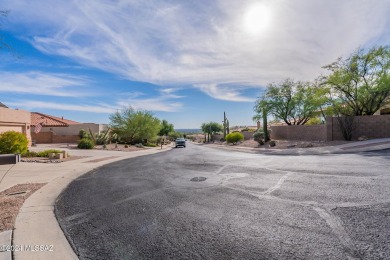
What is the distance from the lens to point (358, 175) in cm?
808

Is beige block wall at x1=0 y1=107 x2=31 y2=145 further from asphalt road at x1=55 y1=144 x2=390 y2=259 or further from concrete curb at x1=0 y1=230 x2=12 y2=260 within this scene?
concrete curb at x1=0 y1=230 x2=12 y2=260

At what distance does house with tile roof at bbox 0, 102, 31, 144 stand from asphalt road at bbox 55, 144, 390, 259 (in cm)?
1647

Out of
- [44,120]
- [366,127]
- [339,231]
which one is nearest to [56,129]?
[44,120]

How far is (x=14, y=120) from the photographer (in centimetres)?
2117

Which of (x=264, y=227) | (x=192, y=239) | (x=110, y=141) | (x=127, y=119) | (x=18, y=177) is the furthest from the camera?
(x=127, y=119)

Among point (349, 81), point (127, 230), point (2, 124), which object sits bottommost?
point (127, 230)

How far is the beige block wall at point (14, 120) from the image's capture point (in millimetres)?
19484

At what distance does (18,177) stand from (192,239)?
9.19 metres

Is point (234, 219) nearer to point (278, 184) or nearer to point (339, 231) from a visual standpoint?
point (339, 231)

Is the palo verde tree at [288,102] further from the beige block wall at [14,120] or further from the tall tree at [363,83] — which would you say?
the beige block wall at [14,120]

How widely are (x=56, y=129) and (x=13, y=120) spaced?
23366mm

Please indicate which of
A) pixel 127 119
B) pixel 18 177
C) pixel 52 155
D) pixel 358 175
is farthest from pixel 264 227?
pixel 127 119

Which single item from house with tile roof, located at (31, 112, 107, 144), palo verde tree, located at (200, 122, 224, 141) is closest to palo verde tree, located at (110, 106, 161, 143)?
house with tile roof, located at (31, 112, 107, 144)

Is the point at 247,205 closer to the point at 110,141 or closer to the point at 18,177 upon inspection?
the point at 18,177
